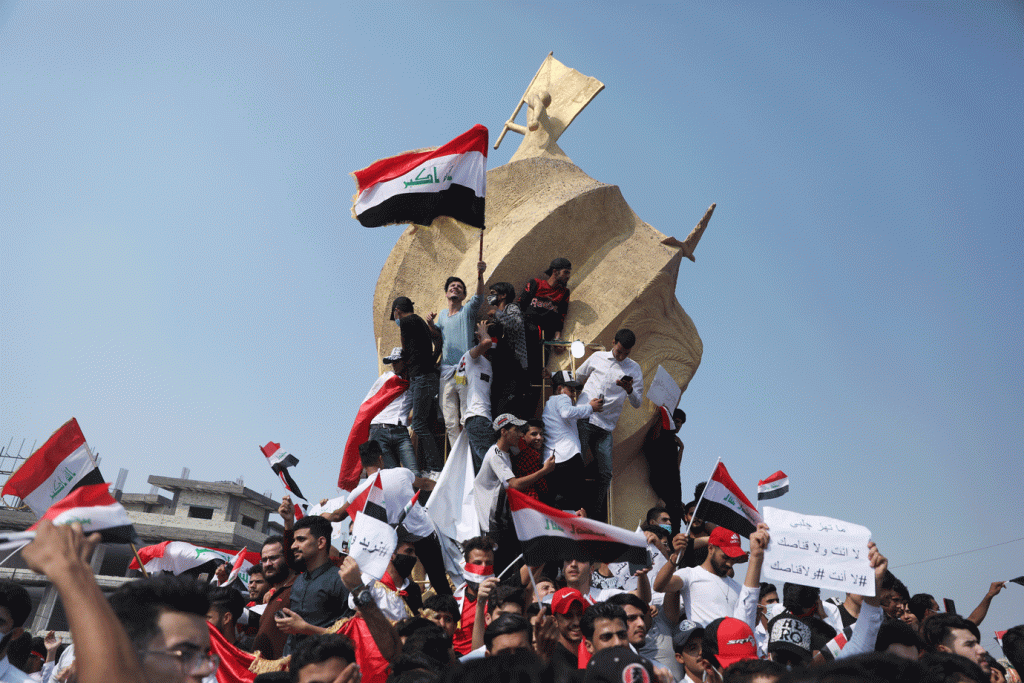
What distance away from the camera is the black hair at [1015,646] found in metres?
4.41

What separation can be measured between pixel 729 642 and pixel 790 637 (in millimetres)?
506

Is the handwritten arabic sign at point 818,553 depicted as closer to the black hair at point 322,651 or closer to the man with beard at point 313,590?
the man with beard at point 313,590

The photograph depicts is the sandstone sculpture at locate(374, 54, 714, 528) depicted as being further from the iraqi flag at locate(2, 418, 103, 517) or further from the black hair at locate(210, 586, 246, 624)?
the black hair at locate(210, 586, 246, 624)

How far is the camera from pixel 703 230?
41.8ft

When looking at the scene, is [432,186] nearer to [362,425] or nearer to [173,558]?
[362,425]

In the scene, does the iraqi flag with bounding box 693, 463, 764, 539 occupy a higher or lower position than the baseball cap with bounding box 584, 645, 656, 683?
higher

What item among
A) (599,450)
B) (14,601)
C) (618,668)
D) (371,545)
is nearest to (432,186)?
(599,450)

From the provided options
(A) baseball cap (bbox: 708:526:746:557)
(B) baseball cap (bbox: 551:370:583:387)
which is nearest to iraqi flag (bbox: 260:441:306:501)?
(B) baseball cap (bbox: 551:370:583:387)

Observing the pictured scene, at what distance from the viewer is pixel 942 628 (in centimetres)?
458

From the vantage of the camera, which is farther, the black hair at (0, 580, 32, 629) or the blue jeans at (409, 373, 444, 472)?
the blue jeans at (409, 373, 444, 472)

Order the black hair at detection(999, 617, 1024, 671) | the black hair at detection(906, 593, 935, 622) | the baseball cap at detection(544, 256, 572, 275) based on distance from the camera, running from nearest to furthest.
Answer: the black hair at detection(999, 617, 1024, 671) → the black hair at detection(906, 593, 935, 622) → the baseball cap at detection(544, 256, 572, 275)

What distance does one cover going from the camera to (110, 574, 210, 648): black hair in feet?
6.36

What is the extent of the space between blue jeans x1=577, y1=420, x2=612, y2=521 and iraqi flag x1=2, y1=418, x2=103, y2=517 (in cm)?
577

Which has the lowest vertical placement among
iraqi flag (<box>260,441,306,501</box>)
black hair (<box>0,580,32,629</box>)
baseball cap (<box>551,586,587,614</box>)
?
baseball cap (<box>551,586,587,614</box>)
